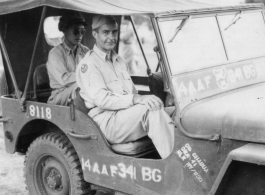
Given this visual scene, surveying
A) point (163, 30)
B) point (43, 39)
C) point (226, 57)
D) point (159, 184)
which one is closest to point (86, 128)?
point (159, 184)

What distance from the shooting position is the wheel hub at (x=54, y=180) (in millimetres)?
3975

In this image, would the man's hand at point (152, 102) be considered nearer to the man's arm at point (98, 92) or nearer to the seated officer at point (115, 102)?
the seated officer at point (115, 102)

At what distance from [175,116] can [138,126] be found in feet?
1.47

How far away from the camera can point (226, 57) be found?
3.40 m

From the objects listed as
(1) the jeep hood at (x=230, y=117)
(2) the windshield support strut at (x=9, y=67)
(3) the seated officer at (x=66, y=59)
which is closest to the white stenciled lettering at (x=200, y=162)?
(1) the jeep hood at (x=230, y=117)

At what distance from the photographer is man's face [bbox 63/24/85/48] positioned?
4.62m

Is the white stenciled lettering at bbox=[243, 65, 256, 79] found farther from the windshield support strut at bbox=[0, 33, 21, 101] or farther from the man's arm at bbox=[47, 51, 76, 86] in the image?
the windshield support strut at bbox=[0, 33, 21, 101]

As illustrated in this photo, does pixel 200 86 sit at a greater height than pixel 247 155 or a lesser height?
greater

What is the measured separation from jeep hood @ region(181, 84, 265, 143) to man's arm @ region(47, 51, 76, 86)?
69.6 inches

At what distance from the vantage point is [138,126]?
10.8ft

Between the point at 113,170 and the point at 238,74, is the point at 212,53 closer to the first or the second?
the point at 238,74

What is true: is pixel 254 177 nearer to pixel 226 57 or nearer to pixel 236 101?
pixel 236 101

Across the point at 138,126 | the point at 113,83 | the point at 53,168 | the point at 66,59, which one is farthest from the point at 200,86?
the point at 66,59

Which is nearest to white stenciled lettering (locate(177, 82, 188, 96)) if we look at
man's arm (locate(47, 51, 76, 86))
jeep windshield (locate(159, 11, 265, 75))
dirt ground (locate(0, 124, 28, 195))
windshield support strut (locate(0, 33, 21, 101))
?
jeep windshield (locate(159, 11, 265, 75))
